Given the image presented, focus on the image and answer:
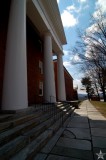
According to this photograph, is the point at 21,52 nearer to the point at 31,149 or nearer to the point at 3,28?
the point at 3,28

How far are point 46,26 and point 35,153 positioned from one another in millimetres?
11018

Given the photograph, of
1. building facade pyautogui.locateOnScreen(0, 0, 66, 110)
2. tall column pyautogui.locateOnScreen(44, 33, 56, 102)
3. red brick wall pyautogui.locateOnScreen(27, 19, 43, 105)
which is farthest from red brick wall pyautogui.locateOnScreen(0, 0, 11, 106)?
tall column pyautogui.locateOnScreen(44, 33, 56, 102)

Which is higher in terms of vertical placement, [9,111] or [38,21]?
[38,21]

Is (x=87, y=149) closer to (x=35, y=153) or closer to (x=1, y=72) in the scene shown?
(x=35, y=153)

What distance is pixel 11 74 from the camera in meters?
5.98

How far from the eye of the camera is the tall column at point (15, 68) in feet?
19.1

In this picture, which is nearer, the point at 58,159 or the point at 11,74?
the point at 58,159

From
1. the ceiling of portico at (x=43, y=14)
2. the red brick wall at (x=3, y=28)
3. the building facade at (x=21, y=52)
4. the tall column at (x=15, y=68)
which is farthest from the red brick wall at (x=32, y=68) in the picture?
the tall column at (x=15, y=68)

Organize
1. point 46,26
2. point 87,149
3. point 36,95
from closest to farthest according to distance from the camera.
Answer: point 87,149
point 46,26
point 36,95

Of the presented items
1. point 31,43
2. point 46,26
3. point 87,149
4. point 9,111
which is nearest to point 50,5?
point 46,26

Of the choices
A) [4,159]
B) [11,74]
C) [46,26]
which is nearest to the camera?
[4,159]

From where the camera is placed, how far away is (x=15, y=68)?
6.05 meters

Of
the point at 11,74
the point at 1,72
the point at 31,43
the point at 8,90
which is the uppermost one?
the point at 31,43

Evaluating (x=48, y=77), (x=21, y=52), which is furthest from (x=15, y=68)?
(x=48, y=77)
